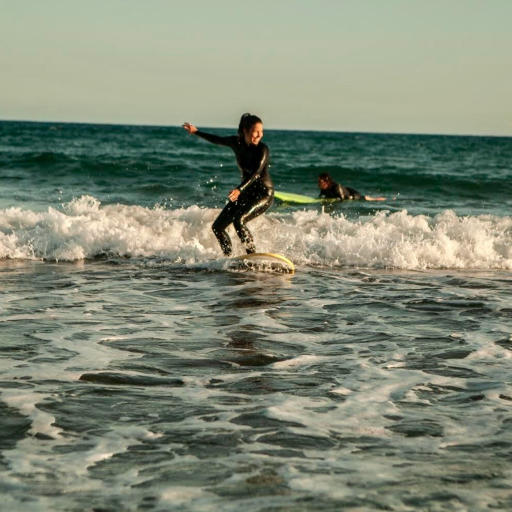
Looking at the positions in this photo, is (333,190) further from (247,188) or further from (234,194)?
(234,194)

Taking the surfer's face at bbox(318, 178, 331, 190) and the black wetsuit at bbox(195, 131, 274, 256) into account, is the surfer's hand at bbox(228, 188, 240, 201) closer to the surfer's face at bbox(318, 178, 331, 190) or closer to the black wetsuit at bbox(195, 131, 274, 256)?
the black wetsuit at bbox(195, 131, 274, 256)

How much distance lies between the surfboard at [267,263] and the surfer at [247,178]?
142mm

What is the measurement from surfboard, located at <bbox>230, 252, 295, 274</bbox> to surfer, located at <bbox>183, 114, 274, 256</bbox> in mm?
142

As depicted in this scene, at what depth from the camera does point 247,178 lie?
1007cm

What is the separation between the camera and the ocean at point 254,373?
12.7 feet

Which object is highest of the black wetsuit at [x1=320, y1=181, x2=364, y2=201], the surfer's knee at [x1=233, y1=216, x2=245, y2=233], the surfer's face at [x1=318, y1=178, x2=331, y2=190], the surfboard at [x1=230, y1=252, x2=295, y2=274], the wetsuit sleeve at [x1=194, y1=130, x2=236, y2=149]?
the wetsuit sleeve at [x1=194, y1=130, x2=236, y2=149]

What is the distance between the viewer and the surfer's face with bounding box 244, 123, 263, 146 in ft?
32.4

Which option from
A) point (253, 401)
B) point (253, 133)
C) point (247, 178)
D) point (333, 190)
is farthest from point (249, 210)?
point (333, 190)

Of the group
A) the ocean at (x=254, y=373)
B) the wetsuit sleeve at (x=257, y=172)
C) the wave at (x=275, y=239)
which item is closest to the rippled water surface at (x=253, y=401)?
the ocean at (x=254, y=373)

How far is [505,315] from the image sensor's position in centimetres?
803

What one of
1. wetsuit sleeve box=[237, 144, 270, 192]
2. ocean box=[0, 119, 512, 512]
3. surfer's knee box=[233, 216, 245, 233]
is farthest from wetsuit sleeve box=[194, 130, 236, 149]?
ocean box=[0, 119, 512, 512]

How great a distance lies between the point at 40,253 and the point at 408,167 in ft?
87.1

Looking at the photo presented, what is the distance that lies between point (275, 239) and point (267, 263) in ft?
8.25

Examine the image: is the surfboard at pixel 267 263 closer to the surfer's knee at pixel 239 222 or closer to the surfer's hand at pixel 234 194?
the surfer's knee at pixel 239 222
